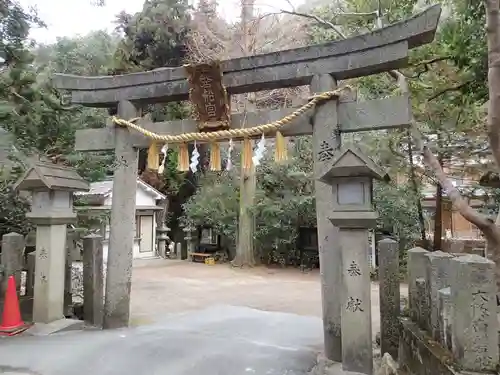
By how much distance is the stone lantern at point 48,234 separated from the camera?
627 cm

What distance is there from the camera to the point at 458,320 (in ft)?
9.25

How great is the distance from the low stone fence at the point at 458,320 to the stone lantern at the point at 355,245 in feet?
1.94

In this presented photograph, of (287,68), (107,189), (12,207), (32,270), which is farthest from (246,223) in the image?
(287,68)

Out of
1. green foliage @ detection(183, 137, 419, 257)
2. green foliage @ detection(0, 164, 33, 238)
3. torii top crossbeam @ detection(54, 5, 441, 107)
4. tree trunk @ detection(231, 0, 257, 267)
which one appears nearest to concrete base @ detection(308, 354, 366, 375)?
torii top crossbeam @ detection(54, 5, 441, 107)

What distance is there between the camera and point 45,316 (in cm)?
Answer: 622

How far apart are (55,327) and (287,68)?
523 cm

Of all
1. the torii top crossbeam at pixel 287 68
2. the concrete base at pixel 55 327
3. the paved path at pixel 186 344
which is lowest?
the paved path at pixel 186 344

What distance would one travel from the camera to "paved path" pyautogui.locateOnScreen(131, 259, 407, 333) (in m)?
9.63

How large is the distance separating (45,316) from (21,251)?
3.82ft

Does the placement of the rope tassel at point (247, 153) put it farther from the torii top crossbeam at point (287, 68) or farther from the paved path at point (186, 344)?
the paved path at point (186, 344)

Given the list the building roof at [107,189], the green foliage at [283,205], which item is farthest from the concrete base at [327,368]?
the building roof at [107,189]

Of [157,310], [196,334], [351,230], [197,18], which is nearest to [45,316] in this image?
[196,334]

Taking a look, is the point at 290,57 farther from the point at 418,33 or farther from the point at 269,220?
the point at 269,220

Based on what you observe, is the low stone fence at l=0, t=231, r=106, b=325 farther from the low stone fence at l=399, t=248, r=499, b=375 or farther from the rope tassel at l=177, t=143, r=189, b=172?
the low stone fence at l=399, t=248, r=499, b=375
